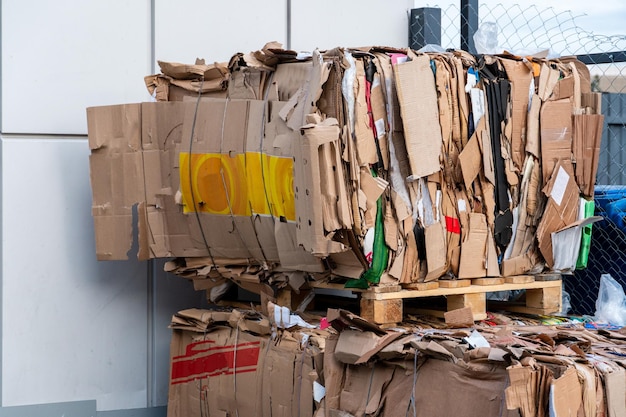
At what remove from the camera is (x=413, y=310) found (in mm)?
4566

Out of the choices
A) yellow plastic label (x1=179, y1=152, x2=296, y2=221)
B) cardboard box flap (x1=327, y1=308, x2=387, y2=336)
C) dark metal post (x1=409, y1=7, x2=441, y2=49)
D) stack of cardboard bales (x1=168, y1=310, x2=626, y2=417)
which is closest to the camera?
stack of cardboard bales (x1=168, y1=310, x2=626, y2=417)

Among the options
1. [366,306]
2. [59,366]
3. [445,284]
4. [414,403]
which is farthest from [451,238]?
[59,366]

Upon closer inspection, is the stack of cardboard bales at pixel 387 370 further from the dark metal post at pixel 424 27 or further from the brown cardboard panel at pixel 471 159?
the dark metal post at pixel 424 27

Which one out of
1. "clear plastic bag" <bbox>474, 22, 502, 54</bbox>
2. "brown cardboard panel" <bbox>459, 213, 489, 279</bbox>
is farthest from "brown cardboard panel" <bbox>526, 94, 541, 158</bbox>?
"clear plastic bag" <bbox>474, 22, 502, 54</bbox>

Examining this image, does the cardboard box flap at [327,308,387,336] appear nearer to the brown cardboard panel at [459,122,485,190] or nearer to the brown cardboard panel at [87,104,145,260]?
the brown cardboard panel at [459,122,485,190]

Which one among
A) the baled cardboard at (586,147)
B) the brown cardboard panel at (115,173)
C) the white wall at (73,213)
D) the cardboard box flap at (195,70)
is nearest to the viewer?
the baled cardboard at (586,147)

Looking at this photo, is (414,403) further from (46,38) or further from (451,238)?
(46,38)

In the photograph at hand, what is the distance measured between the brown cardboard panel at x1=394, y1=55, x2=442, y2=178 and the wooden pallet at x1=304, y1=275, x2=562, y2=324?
519 mm

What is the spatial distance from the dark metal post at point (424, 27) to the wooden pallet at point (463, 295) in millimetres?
1937

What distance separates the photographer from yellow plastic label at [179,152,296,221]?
160 inches

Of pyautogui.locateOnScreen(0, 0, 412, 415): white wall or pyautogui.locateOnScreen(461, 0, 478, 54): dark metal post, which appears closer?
pyautogui.locateOnScreen(0, 0, 412, 415): white wall

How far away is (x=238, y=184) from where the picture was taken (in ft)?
14.3

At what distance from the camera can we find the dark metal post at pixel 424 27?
598 centimetres

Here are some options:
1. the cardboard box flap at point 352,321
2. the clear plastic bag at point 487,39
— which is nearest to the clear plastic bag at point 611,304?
the clear plastic bag at point 487,39
